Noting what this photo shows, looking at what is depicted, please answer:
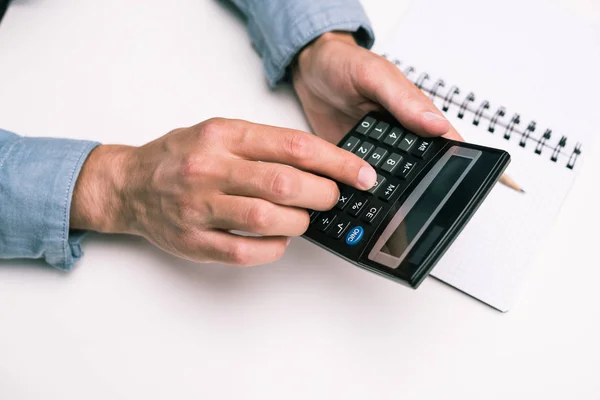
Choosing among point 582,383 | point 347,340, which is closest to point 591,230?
point 582,383

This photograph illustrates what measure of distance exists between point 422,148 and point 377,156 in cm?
4

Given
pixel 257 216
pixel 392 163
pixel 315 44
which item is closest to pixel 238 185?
pixel 257 216

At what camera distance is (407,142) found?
0.49 metres

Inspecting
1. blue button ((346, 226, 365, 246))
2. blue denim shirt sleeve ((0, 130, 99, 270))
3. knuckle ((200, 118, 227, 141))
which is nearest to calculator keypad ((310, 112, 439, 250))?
blue button ((346, 226, 365, 246))

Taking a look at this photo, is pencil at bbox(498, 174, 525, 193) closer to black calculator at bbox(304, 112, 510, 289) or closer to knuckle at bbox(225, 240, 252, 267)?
black calculator at bbox(304, 112, 510, 289)

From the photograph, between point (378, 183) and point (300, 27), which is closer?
point (378, 183)

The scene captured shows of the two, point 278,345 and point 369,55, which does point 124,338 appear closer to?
point 278,345

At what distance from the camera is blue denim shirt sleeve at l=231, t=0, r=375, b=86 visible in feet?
2.03

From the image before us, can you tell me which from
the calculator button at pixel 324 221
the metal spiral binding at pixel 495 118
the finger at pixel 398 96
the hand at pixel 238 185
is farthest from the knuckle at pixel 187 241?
the metal spiral binding at pixel 495 118

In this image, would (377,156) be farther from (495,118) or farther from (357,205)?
(495,118)

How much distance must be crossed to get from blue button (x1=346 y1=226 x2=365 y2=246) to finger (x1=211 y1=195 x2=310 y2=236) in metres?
0.04

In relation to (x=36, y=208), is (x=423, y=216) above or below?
above

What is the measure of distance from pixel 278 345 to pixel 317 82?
273 mm

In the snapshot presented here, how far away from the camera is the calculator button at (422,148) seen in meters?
0.48
